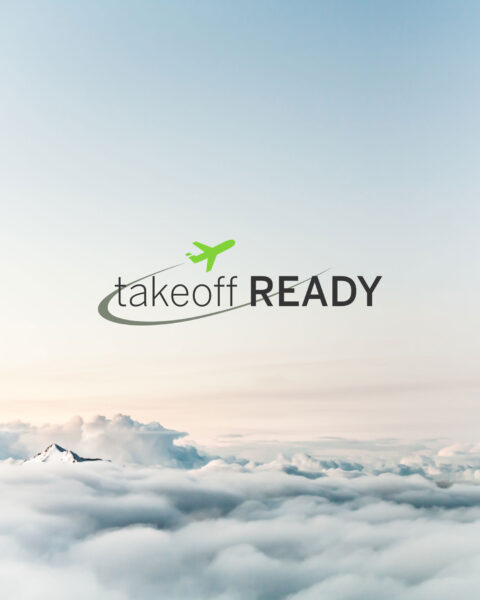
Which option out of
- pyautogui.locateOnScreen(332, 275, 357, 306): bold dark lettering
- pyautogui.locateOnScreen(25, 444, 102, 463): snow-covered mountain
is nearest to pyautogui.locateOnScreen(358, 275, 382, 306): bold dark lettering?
pyautogui.locateOnScreen(332, 275, 357, 306): bold dark lettering

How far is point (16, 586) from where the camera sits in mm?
37375

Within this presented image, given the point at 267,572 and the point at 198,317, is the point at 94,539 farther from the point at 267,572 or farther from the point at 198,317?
the point at 198,317

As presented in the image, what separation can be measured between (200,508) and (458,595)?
1873 cm

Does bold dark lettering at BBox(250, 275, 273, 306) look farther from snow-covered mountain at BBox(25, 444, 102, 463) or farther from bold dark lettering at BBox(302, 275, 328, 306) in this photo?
snow-covered mountain at BBox(25, 444, 102, 463)

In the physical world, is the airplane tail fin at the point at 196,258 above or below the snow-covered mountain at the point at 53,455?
above

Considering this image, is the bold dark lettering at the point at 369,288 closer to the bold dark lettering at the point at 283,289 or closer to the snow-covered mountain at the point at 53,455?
the bold dark lettering at the point at 283,289

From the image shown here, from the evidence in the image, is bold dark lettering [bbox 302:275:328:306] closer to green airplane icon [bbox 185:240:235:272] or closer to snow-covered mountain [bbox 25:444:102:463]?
green airplane icon [bbox 185:240:235:272]

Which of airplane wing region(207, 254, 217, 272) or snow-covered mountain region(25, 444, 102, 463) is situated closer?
airplane wing region(207, 254, 217, 272)

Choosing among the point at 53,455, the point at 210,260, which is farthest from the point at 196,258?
the point at 53,455

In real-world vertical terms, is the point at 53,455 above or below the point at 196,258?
below

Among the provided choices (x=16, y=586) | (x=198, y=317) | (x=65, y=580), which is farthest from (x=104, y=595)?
(x=198, y=317)

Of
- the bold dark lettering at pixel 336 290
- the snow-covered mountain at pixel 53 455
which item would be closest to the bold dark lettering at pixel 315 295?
the bold dark lettering at pixel 336 290

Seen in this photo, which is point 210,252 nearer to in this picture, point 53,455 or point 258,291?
point 258,291

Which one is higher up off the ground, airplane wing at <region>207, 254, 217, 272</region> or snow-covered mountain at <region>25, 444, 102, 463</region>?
airplane wing at <region>207, 254, 217, 272</region>
